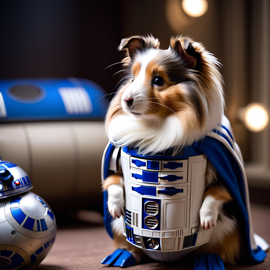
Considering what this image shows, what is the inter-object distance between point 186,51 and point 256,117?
4.27 feet

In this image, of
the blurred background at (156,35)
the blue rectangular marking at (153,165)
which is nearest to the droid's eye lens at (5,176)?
the blue rectangular marking at (153,165)

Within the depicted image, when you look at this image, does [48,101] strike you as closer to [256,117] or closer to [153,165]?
[153,165]

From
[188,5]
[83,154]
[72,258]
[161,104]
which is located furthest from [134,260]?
[188,5]

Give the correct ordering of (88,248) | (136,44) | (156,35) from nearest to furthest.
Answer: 1. (136,44)
2. (88,248)
3. (156,35)

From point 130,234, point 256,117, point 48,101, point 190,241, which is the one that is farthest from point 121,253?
point 256,117

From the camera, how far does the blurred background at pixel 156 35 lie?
2086 mm

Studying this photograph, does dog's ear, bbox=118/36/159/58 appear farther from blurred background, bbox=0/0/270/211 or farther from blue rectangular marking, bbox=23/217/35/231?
blurred background, bbox=0/0/270/211

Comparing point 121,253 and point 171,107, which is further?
point 121,253

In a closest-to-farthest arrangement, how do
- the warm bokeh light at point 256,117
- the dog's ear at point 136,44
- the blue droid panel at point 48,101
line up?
1. the dog's ear at point 136,44
2. the blue droid panel at point 48,101
3. the warm bokeh light at point 256,117

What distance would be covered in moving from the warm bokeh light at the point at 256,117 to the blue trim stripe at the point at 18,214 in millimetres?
1587

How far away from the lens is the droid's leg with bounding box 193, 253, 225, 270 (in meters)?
1.03

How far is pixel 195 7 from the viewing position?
2.19 metres

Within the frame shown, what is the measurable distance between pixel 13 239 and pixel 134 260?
408 mm

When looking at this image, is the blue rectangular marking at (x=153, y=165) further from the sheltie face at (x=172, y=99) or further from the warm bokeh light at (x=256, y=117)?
the warm bokeh light at (x=256, y=117)
